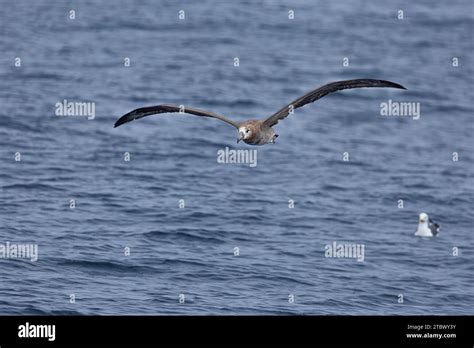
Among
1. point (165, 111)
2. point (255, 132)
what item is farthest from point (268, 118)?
point (165, 111)

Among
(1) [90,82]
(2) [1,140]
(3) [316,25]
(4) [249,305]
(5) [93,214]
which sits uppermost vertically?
(3) [316,25]

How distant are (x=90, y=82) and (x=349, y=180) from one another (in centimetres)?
1454

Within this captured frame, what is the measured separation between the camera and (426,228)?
98.2ft

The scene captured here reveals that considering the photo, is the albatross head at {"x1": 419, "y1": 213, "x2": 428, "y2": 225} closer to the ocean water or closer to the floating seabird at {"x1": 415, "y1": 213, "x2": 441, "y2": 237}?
the floating seabird at {"x1": 415, "y1": 213, "x2": 441, "y2": 237}

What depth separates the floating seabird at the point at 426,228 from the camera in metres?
29.9

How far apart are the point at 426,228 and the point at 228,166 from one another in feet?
24.9

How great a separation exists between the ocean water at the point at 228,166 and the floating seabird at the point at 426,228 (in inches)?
11.0

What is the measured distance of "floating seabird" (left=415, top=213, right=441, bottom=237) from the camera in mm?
29875

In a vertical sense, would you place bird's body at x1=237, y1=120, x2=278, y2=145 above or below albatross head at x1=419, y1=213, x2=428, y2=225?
above

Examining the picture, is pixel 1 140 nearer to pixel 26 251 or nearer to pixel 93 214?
pixel 93 214

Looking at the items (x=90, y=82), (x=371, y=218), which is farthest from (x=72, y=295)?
(x=90, y=82)

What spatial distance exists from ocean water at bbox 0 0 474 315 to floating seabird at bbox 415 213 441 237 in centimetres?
28

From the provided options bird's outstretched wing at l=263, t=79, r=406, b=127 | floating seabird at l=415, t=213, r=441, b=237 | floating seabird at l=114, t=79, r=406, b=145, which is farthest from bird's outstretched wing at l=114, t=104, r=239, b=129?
floating seabird at l=415, t=213, r=441, b=237

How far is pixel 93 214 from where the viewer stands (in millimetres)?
28641
